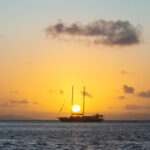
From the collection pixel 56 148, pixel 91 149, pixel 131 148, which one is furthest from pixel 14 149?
pixel 131 148

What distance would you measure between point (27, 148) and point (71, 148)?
8774 millimetres

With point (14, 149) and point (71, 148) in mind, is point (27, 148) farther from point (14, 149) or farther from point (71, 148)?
point (71, 148)

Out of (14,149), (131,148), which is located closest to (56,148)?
(14,149)

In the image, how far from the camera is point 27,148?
91000mm

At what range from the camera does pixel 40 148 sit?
90.8m

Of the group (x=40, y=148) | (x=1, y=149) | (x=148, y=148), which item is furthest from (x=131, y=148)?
(x=1, y=149)

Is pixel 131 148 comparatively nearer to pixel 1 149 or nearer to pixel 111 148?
pixel 111 148

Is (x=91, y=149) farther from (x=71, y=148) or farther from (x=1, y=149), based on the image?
(x=1, y=149)

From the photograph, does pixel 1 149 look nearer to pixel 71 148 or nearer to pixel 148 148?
pixel 71 148

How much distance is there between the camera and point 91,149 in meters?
89.1

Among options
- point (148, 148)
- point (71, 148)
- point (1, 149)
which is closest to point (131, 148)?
point (148, 148)

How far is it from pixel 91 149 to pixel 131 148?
8.86 metres

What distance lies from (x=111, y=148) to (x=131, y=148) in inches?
162

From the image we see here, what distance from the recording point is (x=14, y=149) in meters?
88.8
